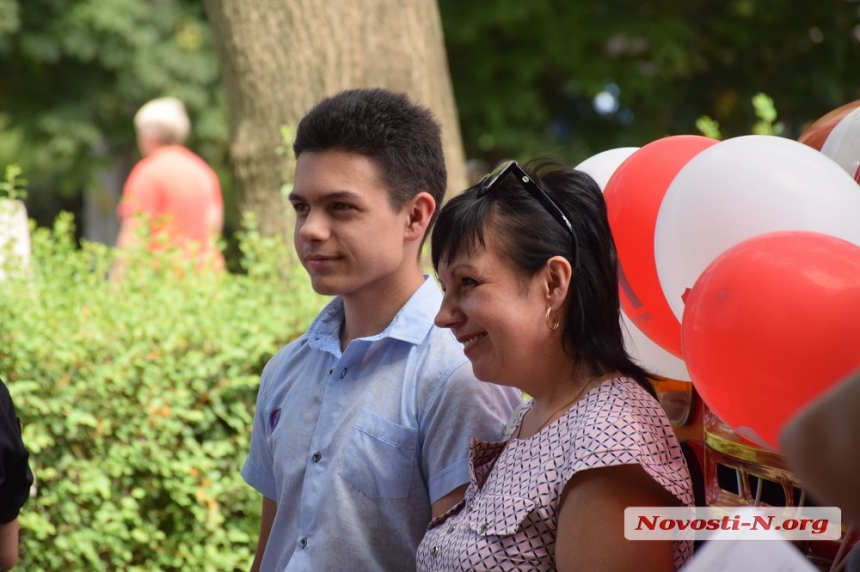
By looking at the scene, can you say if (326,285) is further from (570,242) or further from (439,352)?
(570,242)

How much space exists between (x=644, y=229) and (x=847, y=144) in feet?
1.43

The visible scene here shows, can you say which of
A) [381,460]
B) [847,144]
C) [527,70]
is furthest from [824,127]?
[527,70]

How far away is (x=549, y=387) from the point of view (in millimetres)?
1952

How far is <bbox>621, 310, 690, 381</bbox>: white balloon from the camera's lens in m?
2.30

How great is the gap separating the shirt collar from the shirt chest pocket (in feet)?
0.63

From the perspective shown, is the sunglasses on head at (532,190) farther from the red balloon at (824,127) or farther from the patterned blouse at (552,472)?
the red balloon at (824,127)

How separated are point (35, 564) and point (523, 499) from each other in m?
2.54

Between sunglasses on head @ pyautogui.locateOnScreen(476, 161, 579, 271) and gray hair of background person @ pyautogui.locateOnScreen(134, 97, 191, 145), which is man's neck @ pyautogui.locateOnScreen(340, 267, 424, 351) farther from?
gray hair of background person @ pyautogui.locateOnScreen(134, 97, 191, 145)

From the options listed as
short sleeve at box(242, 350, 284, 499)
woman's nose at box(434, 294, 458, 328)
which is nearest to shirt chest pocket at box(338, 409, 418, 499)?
woman's nose at box(434, 294, 458, 328)

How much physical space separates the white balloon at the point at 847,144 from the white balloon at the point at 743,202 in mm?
166

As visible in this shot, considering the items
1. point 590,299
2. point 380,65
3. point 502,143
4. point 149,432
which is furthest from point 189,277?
point 502,143

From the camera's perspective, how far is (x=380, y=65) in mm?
5246

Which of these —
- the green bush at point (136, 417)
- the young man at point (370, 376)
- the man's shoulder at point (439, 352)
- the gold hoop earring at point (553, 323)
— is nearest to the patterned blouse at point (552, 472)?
the gold hoop earring at point (553, 323)

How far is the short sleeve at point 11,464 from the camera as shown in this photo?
237cm
